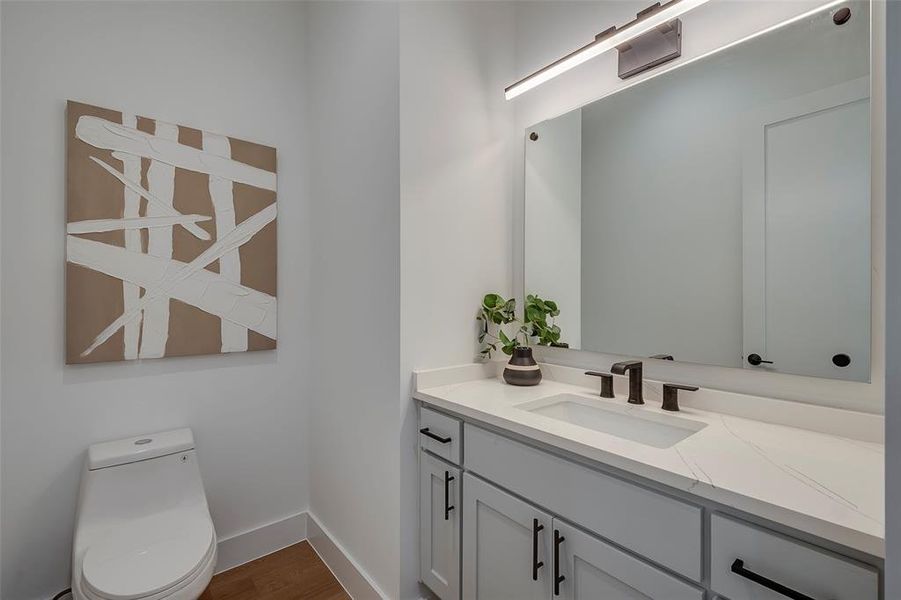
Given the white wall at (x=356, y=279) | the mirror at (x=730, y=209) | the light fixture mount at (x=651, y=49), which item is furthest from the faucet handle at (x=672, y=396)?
the light fixture mount at (x=651, y=49)

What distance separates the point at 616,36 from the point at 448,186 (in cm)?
74

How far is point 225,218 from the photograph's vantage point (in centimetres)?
193

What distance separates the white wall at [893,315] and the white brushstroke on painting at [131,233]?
213 centimetres

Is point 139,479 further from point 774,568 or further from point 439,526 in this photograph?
point 774,568

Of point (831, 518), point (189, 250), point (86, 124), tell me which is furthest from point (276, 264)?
point (831, 518)

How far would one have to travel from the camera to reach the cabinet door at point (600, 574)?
2.91ft

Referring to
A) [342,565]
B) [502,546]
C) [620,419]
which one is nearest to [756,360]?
[620,419]

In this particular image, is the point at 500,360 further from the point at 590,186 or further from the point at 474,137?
the point at 474,137

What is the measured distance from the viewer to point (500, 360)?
1.87m

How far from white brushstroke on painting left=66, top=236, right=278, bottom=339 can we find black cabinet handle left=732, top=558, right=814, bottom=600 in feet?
6.26

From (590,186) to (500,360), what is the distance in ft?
2.62

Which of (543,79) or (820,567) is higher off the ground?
(543,79)

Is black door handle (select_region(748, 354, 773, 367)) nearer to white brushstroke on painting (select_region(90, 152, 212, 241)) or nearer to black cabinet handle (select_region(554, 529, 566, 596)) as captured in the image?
black cabinet handle (select_region(554, 529, 566, 596))

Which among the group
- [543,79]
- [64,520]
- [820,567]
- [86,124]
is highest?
[543,79]
